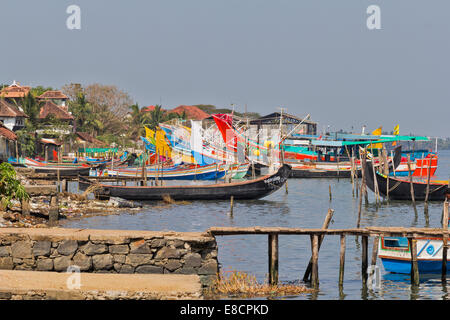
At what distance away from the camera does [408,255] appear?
20.5 meters

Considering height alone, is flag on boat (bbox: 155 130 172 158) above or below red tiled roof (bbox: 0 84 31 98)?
below

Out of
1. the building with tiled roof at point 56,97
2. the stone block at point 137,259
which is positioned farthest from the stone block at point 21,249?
the building with tiled roof at point 56,97

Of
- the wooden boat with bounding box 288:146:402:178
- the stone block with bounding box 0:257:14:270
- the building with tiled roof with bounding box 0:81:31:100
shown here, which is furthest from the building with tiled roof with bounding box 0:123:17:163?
the stone block with bounding box 0:257:14:270

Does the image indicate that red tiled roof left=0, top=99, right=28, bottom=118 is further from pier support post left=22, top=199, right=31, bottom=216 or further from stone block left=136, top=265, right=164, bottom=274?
stone block left=136, top=265, right=164, bottom=274

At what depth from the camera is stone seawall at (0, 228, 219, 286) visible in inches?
601

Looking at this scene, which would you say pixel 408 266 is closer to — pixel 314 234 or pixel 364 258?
pixel 364 258

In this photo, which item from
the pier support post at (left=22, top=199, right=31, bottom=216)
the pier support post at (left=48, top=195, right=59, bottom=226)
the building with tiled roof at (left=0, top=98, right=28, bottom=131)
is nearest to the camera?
the pier support post at (left=22, top=199, right=31, bottom=216)

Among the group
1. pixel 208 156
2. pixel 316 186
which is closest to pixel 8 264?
pixel 208 156

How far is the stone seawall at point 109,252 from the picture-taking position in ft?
50.1

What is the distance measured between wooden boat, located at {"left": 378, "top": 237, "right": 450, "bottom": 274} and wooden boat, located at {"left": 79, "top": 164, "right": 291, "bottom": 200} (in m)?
25.5

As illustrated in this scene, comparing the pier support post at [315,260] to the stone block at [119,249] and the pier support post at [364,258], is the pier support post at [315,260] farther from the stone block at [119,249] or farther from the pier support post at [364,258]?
the stone block at [119,249]

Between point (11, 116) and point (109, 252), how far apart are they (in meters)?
68.0
